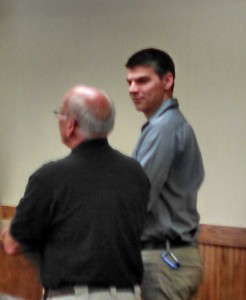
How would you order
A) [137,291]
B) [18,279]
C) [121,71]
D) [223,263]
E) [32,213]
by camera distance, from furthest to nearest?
1. [18,279]
2. [121,71]
3. [223,263]
4. [137,291]
5. [32,213]

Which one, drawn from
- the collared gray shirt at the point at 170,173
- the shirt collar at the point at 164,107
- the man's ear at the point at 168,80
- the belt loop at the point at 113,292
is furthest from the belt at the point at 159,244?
the man's ear at the point at 168,80

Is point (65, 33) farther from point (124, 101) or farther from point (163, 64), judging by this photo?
point (163, 64)

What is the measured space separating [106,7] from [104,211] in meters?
2.04

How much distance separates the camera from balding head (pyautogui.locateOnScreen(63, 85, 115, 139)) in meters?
1.64

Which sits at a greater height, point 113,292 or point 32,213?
point 32,213

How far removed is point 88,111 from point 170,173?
459 millimetres

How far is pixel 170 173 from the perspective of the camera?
6.37 feet

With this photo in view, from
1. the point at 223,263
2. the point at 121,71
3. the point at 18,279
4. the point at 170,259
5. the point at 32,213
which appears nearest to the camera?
the point at 32,213

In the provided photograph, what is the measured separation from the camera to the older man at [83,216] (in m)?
1.57

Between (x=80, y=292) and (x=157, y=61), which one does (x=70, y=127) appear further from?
(x=157, y=61)


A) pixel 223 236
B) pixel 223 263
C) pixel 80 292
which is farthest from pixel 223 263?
pixel 80 292

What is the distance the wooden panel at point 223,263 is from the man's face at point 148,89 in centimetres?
113

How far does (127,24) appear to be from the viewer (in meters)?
3.27

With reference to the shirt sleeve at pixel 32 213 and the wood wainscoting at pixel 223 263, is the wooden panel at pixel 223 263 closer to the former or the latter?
the wood wainscoting at pixel 223 263
